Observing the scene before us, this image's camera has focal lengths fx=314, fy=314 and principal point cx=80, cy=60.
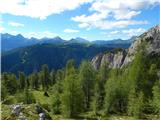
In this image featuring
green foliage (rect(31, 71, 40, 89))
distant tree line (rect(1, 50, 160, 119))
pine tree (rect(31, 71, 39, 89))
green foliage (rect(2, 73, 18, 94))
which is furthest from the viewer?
pine tree (rect(31, 71, 39, 89))

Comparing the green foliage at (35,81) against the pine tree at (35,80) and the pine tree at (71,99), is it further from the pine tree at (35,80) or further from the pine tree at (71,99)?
the pine tree at (71,99)

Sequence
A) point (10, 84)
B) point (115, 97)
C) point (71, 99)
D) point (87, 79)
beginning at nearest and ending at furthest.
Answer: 1. point (71, 99)
2. point (115, 97)
3. point (87, 79)
4. point (10, 84)

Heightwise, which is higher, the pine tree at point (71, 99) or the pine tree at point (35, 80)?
the pine tree at point (71, 99)

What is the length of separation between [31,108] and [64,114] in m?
45.4

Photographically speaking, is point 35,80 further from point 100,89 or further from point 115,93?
point 115,93

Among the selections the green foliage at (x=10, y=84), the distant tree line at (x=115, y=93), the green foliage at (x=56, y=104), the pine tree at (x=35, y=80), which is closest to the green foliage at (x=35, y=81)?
the pine tree at (x=35, y=80)

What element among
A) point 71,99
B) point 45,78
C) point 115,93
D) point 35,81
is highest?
point 115,93

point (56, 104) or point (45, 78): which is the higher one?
point (56, 104)

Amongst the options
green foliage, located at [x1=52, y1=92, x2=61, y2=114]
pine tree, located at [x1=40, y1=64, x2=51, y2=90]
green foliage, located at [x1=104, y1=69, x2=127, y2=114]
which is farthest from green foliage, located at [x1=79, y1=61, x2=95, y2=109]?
pine tree, located at [x1=40, y1=64, x2=51, y2=90]

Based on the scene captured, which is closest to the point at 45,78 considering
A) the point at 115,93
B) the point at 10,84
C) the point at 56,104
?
the point at 10,84

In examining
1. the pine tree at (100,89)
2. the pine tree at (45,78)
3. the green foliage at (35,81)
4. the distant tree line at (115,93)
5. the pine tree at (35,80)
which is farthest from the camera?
the pine tree at (35,80)

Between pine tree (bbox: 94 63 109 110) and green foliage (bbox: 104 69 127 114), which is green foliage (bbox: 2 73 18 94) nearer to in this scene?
pine tree (bbox: 94 63 109 110)

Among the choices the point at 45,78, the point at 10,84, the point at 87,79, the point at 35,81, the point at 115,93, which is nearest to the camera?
the point at 115,93

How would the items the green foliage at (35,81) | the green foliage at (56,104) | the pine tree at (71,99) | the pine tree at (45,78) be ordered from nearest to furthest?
Result: 1. the pine tree at (71,99)
2. the green foliage at (56,104)
3. the pine tree at (45,78)
4. the green foliage at (35,81)
